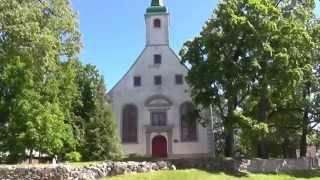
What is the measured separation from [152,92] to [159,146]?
514 centimetres

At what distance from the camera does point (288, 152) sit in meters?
55.6

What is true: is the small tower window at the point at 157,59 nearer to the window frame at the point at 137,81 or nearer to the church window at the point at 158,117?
the window frame at the point at 137,81

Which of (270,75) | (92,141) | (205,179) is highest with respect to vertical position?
(270,75)

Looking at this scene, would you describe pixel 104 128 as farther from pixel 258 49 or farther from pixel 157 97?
pixel 258 49

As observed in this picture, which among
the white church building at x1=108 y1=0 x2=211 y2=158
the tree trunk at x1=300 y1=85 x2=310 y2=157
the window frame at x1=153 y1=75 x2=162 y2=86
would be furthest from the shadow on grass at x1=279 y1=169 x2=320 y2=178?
the window frame at x1=153 y1=75 x2=162 y2=86

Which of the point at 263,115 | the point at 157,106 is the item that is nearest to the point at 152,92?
the point at 157,106

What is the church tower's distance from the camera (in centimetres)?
5522

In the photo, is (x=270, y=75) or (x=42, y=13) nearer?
(x=42, y=13)

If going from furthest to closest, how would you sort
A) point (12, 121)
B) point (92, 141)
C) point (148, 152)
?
point (148, 152)
point (92, 141)
point (12, 121)

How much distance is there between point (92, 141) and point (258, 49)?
14493mm

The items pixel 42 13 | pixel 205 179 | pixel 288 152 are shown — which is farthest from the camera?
pixel 288 152

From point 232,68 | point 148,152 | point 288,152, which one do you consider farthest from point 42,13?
point 288,152

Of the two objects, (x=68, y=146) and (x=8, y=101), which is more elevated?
(x=8, y=101)

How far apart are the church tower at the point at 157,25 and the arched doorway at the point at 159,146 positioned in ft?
30.3
